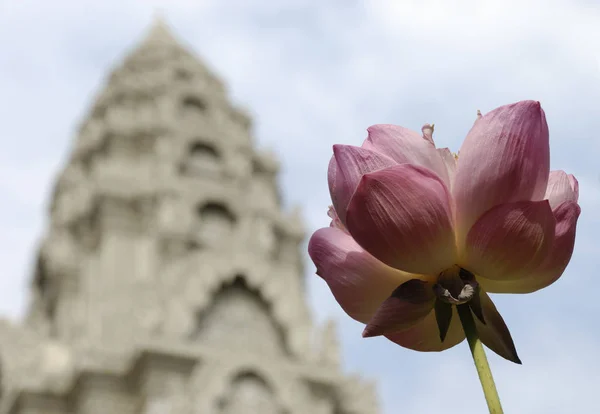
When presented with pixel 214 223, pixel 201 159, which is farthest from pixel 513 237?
pixel 201 159

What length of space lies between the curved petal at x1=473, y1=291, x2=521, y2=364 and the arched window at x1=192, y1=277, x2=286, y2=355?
17.0 metres

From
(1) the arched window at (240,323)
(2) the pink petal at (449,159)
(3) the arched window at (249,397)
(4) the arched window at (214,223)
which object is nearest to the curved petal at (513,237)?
(2) the pink petal at (449,159)

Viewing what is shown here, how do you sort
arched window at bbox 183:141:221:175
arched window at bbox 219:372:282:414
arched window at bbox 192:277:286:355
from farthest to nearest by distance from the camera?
arched window at bbox 183:141:221:175
arched window at bbox 192:277:286:355
arched window at bbox 219:372:282:414

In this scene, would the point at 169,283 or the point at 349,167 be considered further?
the point at 169,283

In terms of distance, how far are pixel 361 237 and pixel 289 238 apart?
73.2 ft

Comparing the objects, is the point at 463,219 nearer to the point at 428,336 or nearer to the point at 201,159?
the point at 428,336

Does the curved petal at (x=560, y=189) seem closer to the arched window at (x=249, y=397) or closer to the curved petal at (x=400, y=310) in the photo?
the curved petal at (x=400, y=310)

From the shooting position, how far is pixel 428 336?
1.17 metres

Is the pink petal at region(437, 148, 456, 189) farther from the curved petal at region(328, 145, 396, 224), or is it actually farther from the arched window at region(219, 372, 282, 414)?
the arched window at region(219, 372, 282, 414)

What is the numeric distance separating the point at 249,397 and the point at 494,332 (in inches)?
631

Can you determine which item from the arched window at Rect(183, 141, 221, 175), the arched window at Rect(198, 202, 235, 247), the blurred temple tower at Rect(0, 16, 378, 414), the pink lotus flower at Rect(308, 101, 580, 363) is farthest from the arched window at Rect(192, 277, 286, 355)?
the pink lotus flower at Rect(308, 101, 580, 363)

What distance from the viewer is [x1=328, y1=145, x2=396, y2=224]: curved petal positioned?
42.1 inches

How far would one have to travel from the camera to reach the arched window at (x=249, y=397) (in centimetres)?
1639

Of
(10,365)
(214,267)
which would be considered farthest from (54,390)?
(214,267)
